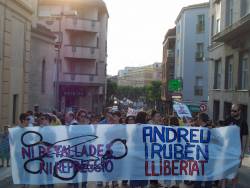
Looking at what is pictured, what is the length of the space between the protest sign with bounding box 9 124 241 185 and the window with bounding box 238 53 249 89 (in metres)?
16.7

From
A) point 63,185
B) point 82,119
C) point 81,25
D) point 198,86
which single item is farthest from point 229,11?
point 81,25

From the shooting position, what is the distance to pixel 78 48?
2191 inches

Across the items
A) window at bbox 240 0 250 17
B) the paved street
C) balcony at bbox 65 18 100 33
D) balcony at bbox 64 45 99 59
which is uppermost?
balcony at bbox 65 18 100 33

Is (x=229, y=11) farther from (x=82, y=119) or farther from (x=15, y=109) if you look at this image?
(x=82, y=119)

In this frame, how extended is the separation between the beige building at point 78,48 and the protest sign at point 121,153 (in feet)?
143

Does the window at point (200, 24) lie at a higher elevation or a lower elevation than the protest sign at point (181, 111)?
higher

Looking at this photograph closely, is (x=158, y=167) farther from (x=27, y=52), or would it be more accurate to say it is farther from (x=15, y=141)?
(x=27, y=52)

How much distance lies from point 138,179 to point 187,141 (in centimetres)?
124

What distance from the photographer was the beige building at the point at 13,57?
68.4 ft

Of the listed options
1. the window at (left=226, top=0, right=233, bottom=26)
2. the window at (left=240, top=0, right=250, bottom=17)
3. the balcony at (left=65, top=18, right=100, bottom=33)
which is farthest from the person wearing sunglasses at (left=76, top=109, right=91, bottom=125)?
the balcony at (left=65, top=18, right=100, bottom=33)

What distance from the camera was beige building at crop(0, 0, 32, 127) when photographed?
20.8 m

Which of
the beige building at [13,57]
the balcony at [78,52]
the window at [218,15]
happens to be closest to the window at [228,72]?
the window at [218,15]

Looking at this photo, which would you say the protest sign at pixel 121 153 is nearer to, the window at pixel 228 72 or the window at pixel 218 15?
the window at pixel 228 72

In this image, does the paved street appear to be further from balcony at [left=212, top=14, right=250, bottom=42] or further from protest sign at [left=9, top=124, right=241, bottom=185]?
balcony at [left=212, top=14, right=250, bottom=42]
